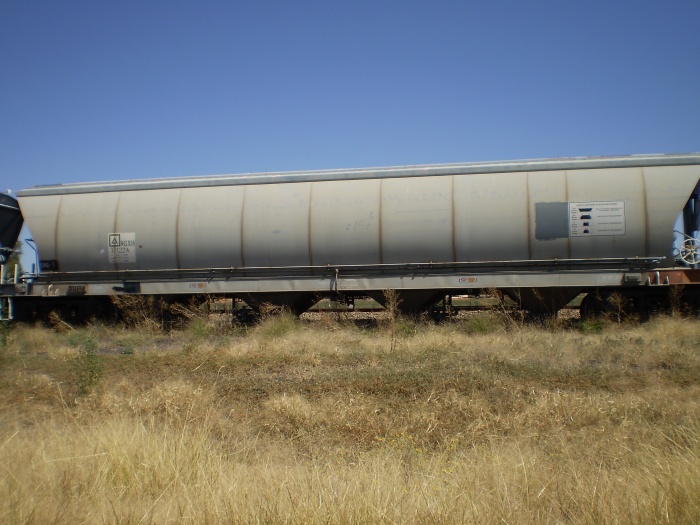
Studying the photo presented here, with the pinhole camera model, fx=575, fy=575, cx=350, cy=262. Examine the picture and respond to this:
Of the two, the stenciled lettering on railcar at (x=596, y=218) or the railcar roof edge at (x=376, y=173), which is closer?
the stenciled lettering on railcar at (x=596, y=218)

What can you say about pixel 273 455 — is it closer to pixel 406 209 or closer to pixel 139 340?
pixel 139 340

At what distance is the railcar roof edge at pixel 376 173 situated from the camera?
1341cm

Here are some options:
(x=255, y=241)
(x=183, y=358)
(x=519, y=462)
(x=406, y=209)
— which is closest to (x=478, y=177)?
(x=406, y=209)

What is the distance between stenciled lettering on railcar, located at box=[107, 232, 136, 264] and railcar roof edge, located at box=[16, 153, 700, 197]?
1.34 metres

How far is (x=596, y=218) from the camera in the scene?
1323 centimetres

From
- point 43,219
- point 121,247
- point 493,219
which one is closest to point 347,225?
point 493,219

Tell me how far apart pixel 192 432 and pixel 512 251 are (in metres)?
9.64

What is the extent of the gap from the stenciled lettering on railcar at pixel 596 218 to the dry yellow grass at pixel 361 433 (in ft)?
10.2

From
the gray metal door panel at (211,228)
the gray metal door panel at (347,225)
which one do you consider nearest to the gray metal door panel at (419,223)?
the gray metal door panel at (347,225)

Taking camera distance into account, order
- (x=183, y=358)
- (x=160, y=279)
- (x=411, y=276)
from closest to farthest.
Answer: (x=183, y=358) < (x=411, y=276) < (x=160, y=279)

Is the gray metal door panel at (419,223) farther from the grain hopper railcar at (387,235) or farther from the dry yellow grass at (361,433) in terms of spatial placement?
the dry yellow grass at (361,433)

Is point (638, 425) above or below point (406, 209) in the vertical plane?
Result: below

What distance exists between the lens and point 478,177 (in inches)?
547

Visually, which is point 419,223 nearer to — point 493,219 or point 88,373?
point 493,219
